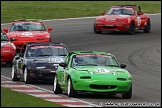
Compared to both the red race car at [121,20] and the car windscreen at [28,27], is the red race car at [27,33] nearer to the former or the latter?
the car windscreen at [28,27]

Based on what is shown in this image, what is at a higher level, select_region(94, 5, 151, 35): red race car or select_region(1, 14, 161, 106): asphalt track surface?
select_region(94, 5, 151, 35): red race car

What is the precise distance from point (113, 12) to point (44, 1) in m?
25.8

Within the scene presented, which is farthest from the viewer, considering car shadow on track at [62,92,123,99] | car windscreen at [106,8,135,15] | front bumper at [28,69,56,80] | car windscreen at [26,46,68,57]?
car windscreen at [106,8,135,15]

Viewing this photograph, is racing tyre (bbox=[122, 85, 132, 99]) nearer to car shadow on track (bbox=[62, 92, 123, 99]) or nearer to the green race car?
the green race car

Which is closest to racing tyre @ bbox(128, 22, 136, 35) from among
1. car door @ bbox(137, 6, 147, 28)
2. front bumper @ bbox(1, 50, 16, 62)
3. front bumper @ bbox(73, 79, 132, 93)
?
car door @ bbox(137, 6, 147, 28)

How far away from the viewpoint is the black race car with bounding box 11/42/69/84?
21.8 meters

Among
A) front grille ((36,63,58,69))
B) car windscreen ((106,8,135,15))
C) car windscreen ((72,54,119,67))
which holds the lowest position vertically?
front grille ((36,63,58,69))

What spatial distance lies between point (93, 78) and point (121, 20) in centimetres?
2136

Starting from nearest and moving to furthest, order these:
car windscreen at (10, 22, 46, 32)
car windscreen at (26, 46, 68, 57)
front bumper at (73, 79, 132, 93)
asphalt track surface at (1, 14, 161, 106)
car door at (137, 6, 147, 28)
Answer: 1. front bumper at (73, 79, 132, 93)
2. asphalt track surface at (1, 14, 161, 106)
3. car windscreen at (26, 46, 68, 57)
4. car windscreen at (10, 22, 46, 32)
5. car door at (137, 6, 147, 28)

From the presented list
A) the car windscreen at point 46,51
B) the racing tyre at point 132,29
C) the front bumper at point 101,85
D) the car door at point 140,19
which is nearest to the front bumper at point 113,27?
the racing tyre at point 132,29

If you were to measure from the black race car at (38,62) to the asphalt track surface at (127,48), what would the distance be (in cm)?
33

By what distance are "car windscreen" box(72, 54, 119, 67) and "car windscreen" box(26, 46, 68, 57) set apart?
4.00 metres

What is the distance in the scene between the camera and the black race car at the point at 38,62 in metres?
21.8

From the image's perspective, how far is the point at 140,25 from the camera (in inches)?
1610
